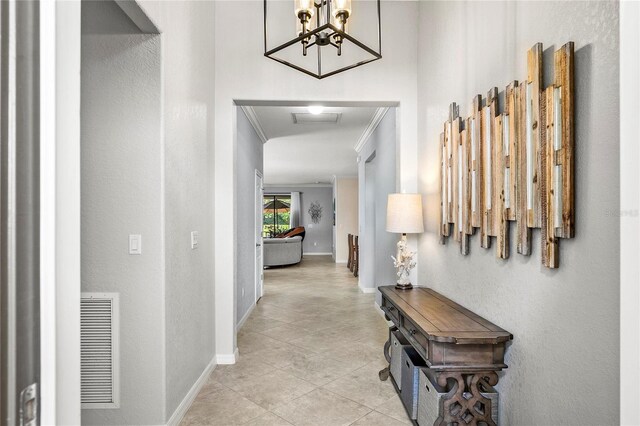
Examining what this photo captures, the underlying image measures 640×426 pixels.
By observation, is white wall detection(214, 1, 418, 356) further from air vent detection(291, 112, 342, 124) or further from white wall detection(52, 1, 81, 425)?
white wall detection(52, 1, 81, 425)

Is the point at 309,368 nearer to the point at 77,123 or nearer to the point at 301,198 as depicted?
the point at 77,123

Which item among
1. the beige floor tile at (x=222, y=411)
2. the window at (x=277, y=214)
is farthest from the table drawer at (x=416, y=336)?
the window at (x=277, y=214)

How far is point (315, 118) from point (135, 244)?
3550mm

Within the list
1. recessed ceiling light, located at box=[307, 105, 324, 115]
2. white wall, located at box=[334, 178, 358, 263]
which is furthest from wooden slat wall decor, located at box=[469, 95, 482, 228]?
white wall, located at box=[334, 178, 358, 263]

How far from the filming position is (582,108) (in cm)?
134

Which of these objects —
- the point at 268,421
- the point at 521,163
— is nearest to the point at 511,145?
the point at 521,163

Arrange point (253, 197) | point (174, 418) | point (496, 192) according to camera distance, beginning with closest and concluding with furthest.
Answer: point (496, 192), point (174, 418), point (253, 197)

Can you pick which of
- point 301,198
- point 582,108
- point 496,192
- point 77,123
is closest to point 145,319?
point 77,123

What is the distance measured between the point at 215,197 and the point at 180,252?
3.10 ft

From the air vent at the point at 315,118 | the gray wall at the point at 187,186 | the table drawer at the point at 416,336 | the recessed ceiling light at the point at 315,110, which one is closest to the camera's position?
the table drawer at the point at 416,336

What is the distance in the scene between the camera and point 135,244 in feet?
6.69

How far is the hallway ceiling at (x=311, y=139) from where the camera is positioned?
4941 mm

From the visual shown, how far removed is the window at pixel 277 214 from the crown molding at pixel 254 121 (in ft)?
27.3

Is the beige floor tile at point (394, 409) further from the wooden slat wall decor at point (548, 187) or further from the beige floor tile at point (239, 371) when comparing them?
the wooden slat wall decor at point (548, 187)
